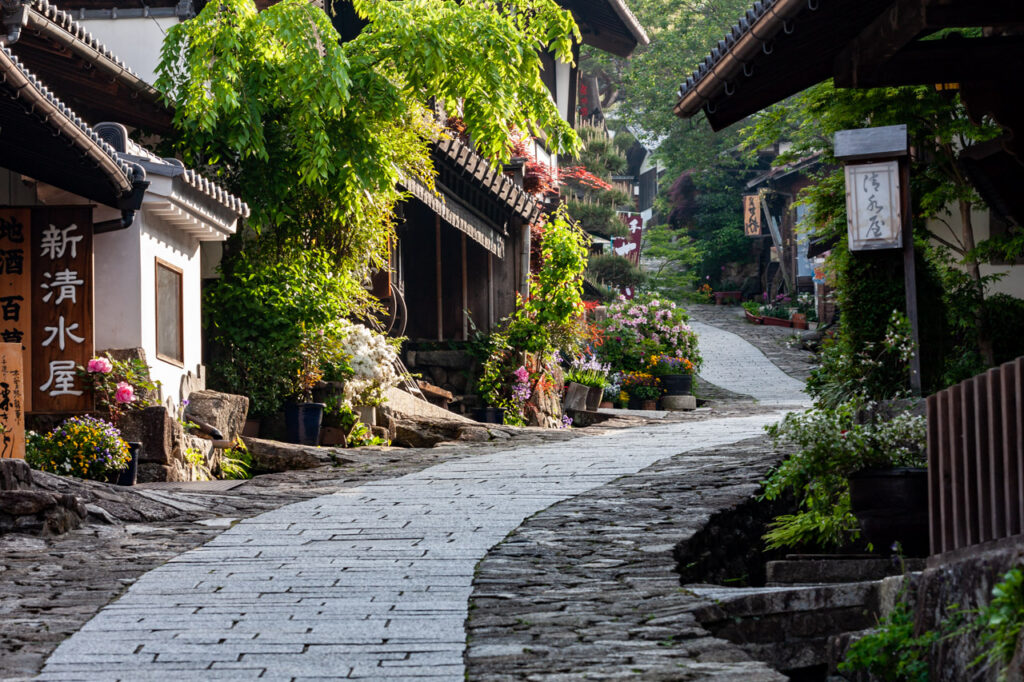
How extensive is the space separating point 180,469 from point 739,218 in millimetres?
38068

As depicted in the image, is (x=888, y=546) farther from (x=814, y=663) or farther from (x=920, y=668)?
(x=920, y=668)

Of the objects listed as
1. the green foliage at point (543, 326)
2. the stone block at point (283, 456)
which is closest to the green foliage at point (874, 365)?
the stone block at point (283, 456)

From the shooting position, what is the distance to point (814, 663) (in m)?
6.60

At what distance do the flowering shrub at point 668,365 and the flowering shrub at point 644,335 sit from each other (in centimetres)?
12

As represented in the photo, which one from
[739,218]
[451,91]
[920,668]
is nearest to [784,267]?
[739,218]

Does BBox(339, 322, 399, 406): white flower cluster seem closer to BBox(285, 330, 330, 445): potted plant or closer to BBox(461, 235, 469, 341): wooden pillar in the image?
BBox(285, 330, 330, 445): potted plant

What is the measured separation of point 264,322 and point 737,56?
8629mm

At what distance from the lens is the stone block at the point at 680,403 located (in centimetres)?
2561

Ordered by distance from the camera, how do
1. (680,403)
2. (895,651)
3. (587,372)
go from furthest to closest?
(680,403)
(587,372)
(895,651)

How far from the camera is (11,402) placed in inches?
426

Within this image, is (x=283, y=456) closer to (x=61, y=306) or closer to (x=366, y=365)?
(x=366, y=365)

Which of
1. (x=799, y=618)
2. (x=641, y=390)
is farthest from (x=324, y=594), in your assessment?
(x=641, y=390)

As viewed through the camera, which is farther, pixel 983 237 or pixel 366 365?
pixel 983 237

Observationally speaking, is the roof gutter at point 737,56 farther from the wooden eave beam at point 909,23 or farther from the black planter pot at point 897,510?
the black planter pot at point 897,510
